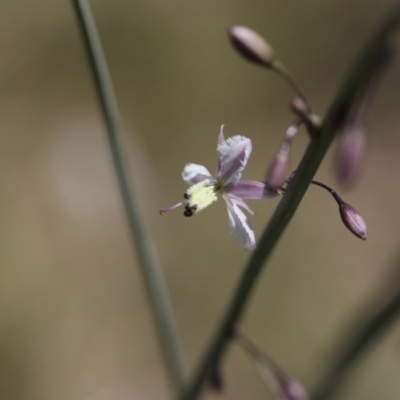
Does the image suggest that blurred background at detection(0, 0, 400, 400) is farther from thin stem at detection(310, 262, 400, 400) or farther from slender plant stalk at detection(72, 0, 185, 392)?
slender plant stalk at detection(72, 0, 185, 392)

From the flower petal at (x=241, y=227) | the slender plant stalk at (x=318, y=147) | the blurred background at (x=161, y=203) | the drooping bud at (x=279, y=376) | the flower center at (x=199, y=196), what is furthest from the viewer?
the blurred background at (x=161, y=203)

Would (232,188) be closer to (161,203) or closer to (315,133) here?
(315,133)

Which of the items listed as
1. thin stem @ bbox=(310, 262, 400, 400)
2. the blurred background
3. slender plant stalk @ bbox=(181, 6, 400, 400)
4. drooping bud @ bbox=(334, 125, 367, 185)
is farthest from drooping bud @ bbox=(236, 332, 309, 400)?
the blurred background

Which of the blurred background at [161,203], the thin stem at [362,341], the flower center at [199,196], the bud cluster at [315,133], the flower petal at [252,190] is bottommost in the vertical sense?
the blurred background at [161,203]

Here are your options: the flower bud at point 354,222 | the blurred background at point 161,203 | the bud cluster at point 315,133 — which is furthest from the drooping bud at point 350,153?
the blurred background at point 161,203

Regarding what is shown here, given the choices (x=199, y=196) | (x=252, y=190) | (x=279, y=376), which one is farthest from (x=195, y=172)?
(x=279, y=376)

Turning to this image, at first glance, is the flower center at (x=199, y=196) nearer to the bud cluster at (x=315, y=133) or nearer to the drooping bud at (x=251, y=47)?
the bud cluster at (x=315, y=133)

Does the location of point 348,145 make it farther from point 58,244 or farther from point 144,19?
point 144,19
